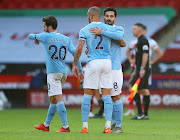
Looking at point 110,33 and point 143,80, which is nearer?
point 110,33

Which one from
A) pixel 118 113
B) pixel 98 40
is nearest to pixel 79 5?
pixel 118 113

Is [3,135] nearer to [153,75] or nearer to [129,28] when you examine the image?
[153,75]

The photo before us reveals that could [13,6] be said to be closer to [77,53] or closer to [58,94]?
[58,94]

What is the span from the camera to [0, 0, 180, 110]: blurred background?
16.4m

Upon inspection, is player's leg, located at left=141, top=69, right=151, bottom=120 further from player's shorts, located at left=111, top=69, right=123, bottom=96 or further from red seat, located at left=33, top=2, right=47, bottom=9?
red seat, located at left=33, top=2, right=47, bottom=9

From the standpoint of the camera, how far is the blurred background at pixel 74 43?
16.4 metres

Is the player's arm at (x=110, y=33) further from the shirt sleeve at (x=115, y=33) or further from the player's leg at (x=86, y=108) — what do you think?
the player's leg at (x=86, y=108)

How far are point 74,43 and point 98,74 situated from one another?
12.7 metres

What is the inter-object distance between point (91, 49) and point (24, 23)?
565 inches

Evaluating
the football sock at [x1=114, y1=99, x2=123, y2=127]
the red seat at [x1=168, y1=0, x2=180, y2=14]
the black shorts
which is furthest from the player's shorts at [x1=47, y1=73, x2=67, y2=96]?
the red seat at [x1=168, y1=0, x2=180, y2=14]

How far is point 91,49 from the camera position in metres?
7.23

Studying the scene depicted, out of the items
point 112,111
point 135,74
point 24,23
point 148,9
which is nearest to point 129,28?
point 148,9

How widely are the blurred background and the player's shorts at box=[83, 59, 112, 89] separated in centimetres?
890

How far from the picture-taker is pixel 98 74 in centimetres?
721
